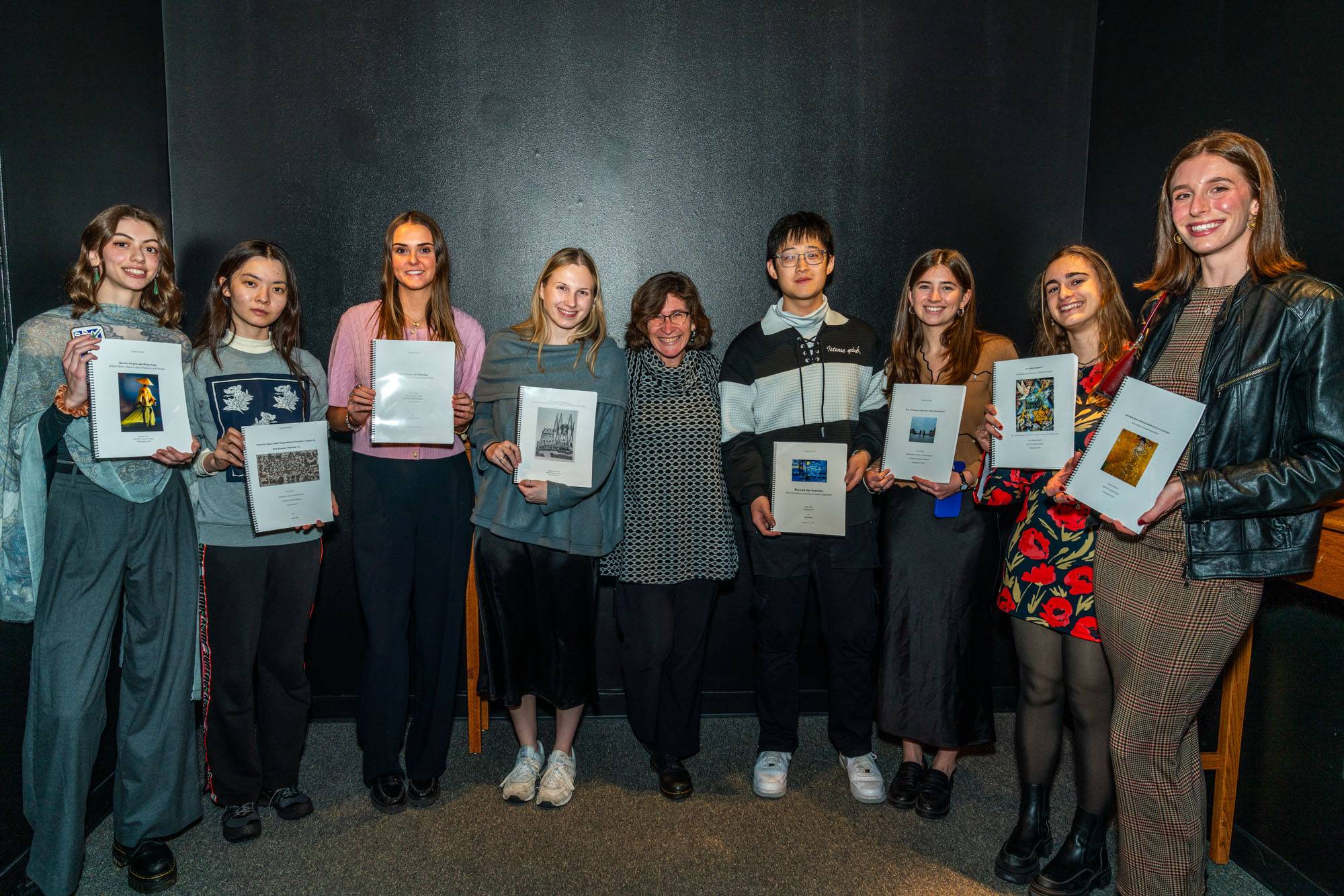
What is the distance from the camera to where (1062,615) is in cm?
221

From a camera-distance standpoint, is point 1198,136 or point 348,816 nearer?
point 348,816

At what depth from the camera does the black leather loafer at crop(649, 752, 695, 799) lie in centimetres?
280

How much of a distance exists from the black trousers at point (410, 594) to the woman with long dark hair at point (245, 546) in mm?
182

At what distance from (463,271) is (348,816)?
2.07 m

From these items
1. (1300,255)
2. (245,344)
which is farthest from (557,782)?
(1300,255)

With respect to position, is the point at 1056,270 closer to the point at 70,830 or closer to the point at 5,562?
the point at 5,562

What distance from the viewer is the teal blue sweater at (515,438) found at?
2.61m

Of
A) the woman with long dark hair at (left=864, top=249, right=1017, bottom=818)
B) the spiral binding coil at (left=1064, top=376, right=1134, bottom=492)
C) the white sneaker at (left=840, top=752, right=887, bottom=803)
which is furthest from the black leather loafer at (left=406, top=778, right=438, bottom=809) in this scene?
the spiral binding coil at (left=1064, top=376, right=1134, bottom=492)

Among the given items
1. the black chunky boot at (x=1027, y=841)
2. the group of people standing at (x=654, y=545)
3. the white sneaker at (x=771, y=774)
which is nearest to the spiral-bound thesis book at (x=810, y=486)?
the group of people standing at (x=654, y=545)

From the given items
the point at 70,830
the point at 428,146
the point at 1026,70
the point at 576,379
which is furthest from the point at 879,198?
the point at 70,830

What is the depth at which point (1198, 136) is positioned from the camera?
113 inches

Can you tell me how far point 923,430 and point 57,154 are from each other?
9.31 feet

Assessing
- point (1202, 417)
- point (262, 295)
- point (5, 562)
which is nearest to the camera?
point (1202, 417)

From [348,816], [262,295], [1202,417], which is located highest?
[262,295]
